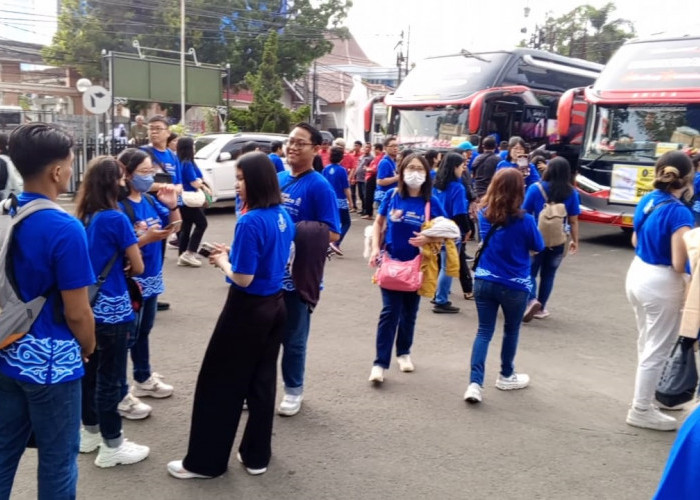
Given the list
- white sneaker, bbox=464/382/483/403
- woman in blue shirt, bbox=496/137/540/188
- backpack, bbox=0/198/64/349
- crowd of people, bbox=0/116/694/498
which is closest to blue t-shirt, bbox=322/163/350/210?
woman in blue shirt, bbox=496/137/540/188

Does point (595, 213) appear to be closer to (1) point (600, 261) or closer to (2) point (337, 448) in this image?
(1) point (600, 261)

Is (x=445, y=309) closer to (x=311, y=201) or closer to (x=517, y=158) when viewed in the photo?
(x=517, y=158)

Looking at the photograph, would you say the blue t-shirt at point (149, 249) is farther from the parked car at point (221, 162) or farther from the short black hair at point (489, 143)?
the parked car at point (221, 162)

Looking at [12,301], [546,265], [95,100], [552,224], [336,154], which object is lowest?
[546,265]

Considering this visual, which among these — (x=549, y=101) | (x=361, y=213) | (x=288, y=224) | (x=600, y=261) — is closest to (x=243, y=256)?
(x=288, y=224)

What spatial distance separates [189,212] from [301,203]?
4664mm

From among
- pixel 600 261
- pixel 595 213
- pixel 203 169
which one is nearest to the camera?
pixel 600 261

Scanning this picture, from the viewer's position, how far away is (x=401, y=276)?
4.88m

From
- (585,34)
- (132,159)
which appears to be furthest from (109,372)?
(585,34)

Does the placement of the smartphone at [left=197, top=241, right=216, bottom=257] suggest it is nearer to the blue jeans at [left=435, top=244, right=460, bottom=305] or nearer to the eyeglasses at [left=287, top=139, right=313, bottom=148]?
the eyeglasses at [left=287, top=139, right=313, bottom=148]

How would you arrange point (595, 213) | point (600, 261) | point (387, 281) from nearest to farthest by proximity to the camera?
point (387, 281) < point (600, 261) < point (595, 213)

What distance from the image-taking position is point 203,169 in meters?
13.9

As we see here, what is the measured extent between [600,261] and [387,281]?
6.69m

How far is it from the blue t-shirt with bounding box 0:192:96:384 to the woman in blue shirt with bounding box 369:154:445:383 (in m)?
2.76
